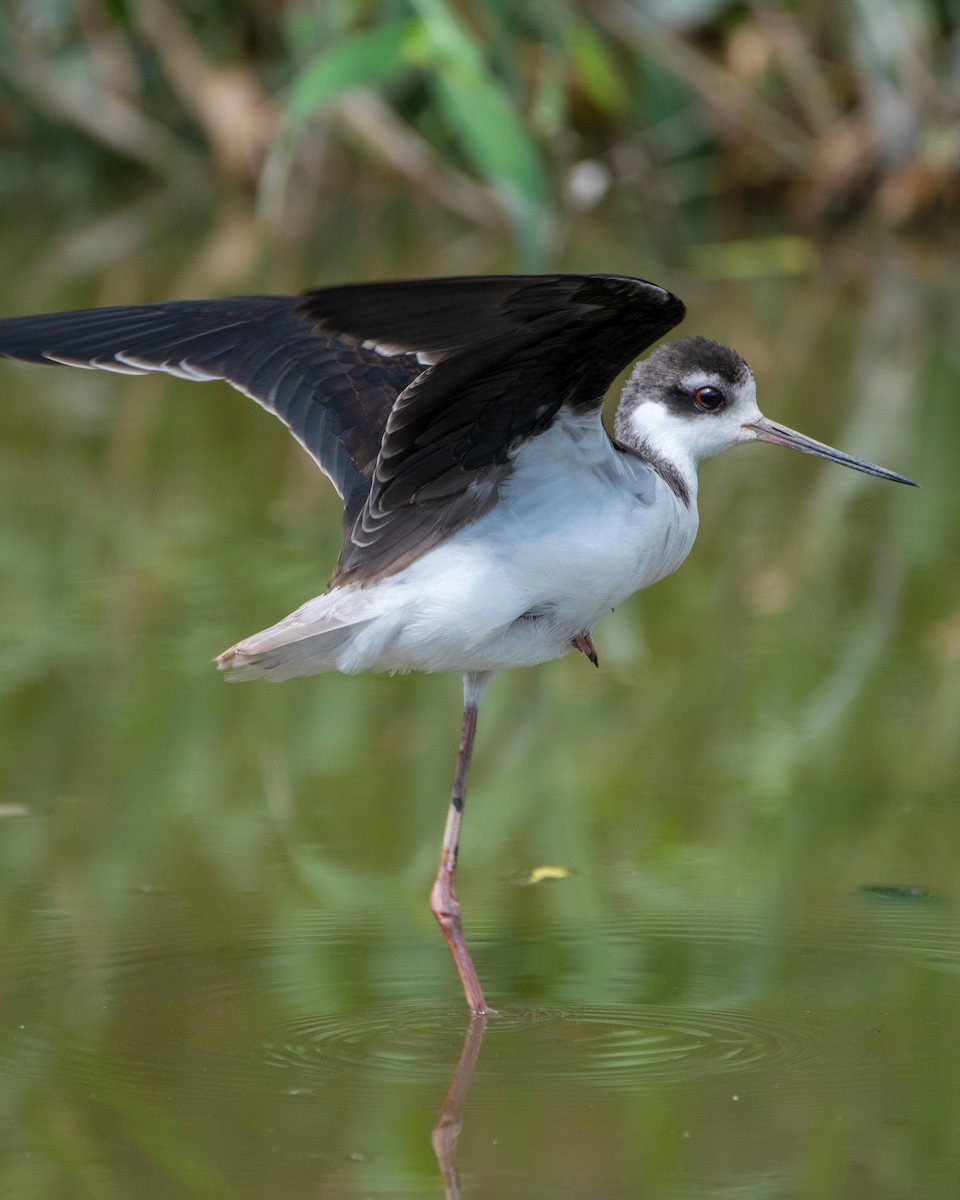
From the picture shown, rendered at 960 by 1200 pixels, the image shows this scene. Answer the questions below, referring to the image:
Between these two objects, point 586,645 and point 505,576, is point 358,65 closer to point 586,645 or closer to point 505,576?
point 586,645

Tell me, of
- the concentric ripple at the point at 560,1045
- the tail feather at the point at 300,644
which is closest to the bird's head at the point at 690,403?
the tail feather at the point at 300,644

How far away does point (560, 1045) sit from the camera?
3.87m

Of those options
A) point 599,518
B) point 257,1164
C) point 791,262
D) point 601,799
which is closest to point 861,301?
point 791,262

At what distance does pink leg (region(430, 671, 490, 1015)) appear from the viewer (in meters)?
4.13

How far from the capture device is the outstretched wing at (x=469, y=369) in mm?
3320

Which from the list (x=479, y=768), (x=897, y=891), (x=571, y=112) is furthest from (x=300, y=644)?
(x=571, y=112)

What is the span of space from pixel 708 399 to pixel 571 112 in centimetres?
1135

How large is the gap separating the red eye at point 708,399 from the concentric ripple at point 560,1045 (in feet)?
4.81

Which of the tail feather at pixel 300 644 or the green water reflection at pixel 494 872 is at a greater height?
the tail feather at pixel 300 644

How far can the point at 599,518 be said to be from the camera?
4207mm

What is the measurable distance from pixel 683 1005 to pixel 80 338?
6.10 ft

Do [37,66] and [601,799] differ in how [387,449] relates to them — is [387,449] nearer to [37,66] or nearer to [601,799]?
[601,799]

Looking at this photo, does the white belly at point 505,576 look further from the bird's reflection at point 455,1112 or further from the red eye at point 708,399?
the bird's reflection at point 455,1112

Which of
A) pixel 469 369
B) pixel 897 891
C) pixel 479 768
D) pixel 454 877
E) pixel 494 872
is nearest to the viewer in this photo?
pixel 469 369
